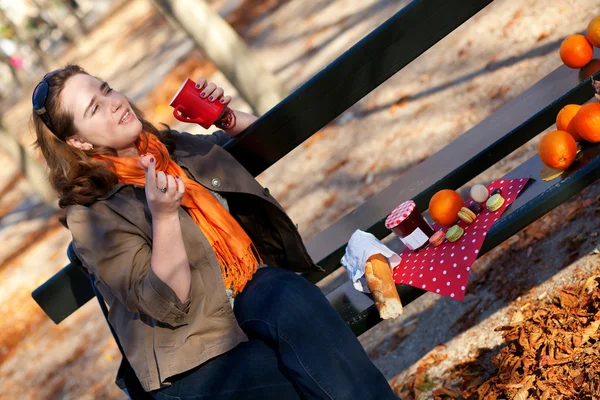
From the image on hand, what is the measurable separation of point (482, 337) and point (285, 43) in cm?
659

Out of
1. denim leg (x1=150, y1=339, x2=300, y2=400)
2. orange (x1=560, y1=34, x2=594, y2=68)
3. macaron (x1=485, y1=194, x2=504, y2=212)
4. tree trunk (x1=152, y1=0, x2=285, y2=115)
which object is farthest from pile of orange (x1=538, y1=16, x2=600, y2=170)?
tree trunk (x1=152, y1=0, x2=285, y2=115)

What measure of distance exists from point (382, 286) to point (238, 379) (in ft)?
2.04

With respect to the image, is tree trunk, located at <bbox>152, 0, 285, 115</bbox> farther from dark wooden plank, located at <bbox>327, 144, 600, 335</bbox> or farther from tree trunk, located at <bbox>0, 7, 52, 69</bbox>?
tree trunk, located at <bbox>0, 7, 52, 69</bbox>

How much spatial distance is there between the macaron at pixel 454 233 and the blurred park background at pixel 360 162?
21.3 inches

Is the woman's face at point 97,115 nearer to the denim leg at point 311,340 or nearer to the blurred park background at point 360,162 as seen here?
the blurred park background at point 360,162

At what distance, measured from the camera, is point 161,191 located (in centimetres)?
220

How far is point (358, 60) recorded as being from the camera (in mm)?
2598

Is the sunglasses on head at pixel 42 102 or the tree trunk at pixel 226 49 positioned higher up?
the tree trunk at pixel 226 49

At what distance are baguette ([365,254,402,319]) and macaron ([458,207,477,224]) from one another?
1.13 ft

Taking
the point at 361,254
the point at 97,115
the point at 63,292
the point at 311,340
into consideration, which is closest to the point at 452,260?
the point at 361,254

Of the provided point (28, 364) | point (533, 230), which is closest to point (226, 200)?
point (533, 230)

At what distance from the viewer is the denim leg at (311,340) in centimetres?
223

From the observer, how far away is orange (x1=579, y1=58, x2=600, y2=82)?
2.80 meters

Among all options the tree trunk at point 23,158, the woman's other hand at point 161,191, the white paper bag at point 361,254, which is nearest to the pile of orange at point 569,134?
the white paper bag at point 361,254
